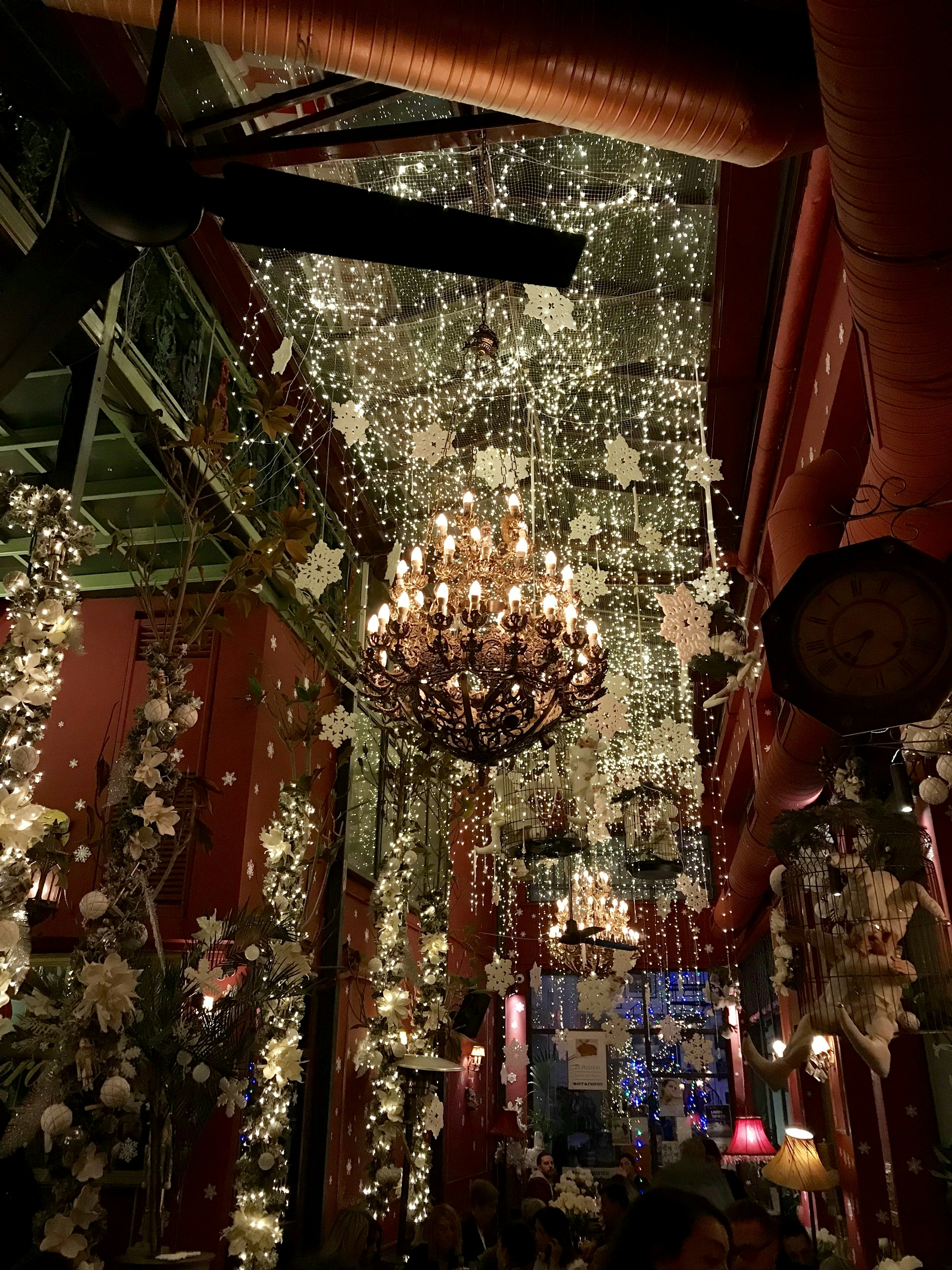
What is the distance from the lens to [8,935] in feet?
8.10

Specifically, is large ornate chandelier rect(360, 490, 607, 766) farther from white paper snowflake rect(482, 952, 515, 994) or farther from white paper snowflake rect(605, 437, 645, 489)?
white paper snowflake rect(482, 952, 515, 994)

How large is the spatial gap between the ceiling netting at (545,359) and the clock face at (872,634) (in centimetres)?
252

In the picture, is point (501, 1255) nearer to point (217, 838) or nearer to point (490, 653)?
point (490, 653)

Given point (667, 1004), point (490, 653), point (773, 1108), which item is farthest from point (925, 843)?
point (667, 1004)

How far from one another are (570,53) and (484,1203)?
21.9ft

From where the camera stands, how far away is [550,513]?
793cm

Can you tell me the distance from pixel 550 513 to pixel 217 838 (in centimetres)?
382

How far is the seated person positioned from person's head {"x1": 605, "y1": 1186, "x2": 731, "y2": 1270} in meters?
5.22

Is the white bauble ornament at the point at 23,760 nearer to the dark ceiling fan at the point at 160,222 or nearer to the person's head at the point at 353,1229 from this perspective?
the dark ceiling fan at the point at 160,222

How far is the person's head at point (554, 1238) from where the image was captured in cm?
416

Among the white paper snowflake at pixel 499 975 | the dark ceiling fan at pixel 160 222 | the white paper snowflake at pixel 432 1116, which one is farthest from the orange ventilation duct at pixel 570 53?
the white paper snowflake at pixel 499 975

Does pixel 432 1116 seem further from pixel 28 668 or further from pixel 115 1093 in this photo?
pixel 28 668

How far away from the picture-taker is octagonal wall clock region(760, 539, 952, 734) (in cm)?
264

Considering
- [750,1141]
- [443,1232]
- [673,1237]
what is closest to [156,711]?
[673,1237]
